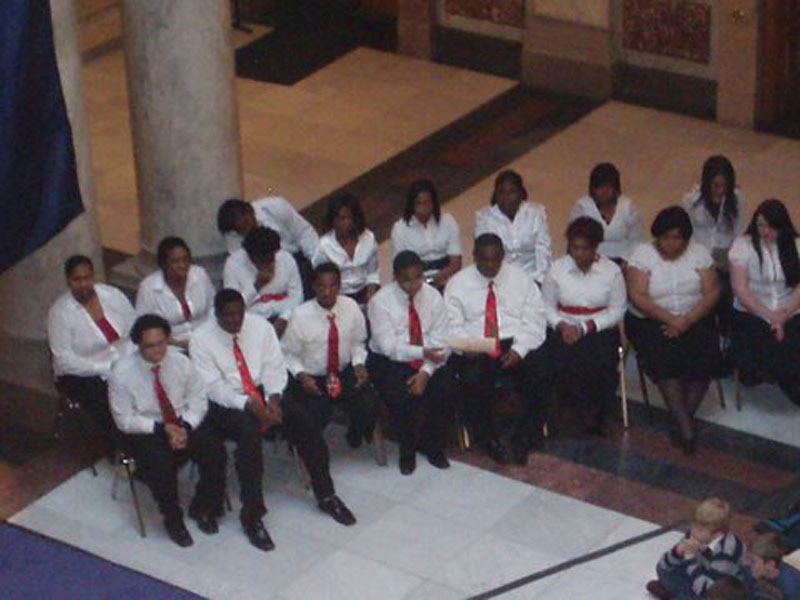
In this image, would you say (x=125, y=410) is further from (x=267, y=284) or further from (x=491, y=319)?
(x=491, y=319)

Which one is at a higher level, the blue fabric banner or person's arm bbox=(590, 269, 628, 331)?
the blue fabric banner

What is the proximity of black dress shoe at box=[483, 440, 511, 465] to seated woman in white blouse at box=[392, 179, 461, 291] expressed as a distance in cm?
105

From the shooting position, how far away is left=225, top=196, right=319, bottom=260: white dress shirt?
12.0 m

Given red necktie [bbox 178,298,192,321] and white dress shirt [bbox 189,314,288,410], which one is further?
red necktie [bbox 178,298,192,321]

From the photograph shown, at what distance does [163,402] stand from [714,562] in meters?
2.84

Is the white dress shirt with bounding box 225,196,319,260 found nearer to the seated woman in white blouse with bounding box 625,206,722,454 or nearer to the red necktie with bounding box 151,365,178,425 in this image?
the red necktie with bounding box 151,365,178,425

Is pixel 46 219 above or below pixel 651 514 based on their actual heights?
above

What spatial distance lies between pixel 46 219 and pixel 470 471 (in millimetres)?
2594

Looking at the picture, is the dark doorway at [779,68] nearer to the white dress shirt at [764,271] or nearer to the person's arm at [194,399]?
the white dress shirt at [764,271]

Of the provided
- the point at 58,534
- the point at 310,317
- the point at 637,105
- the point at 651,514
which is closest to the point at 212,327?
the point at 310,317

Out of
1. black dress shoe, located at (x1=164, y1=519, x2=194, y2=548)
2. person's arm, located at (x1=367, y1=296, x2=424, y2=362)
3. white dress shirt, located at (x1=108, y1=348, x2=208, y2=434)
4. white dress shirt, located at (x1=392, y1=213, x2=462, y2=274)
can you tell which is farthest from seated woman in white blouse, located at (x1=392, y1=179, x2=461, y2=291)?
black dress shoe, located at (x1=164, y1=519, x2=194, y2=548)

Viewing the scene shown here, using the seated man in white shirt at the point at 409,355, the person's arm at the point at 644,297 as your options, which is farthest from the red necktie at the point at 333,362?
the person's arm at the point at 644,297

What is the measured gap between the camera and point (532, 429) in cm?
1130

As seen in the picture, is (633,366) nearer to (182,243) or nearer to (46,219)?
(182,243)
